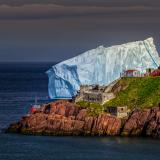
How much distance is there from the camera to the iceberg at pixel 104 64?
7185 inches

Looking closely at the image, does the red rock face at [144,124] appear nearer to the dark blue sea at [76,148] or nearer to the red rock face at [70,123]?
the red rock face at [70,123]

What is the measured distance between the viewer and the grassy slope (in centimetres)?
15162

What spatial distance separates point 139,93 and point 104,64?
28.3 metres

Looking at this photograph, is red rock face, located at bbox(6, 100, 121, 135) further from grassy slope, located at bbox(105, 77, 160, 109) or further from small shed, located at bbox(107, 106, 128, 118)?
grassy slope, located at bbox(105, 77, 160, 109)

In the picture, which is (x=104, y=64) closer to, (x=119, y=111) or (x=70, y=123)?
(x=119, y=111)

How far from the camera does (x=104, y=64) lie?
603 feet

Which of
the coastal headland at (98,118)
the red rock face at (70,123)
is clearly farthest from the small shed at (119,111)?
the red rock face at (70,123)

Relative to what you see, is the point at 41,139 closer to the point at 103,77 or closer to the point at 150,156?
the point at 150,156

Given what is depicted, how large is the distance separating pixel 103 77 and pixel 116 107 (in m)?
38.3

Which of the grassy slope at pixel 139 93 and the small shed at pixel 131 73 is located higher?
the small shed at pixel 131 73

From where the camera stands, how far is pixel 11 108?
189750 mm

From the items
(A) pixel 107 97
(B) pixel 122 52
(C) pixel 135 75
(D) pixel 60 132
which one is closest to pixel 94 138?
(D) pixel 60 132

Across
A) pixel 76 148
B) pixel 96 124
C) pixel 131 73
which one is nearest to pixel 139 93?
pixel 131 73

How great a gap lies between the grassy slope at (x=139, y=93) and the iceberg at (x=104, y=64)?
19.9 m
